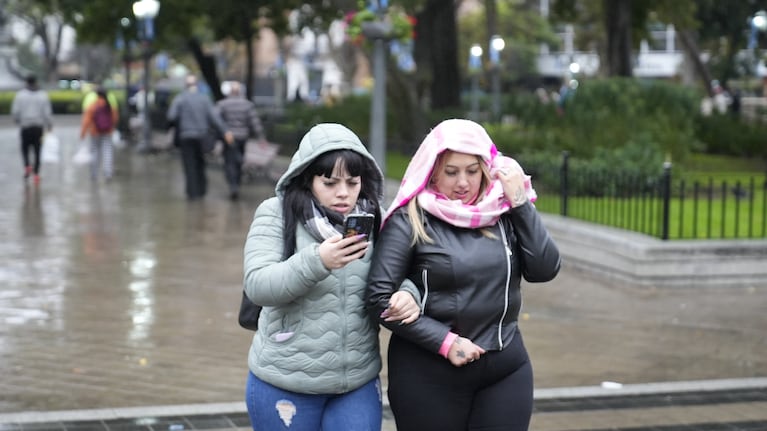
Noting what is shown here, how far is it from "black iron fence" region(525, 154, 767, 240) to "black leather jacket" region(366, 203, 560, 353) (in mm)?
7567

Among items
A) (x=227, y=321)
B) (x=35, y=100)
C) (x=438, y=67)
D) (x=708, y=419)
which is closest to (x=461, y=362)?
(x=708, y=419)

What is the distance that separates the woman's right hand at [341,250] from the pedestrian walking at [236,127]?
14860mm

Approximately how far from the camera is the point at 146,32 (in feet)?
93.1

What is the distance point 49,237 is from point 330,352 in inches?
424

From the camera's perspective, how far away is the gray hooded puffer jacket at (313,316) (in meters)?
4.13

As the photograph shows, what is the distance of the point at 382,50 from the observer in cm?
1445

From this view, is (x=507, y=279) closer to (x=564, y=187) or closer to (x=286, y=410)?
(x=286, y=410)

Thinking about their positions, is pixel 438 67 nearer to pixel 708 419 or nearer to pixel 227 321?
pixel 227 321

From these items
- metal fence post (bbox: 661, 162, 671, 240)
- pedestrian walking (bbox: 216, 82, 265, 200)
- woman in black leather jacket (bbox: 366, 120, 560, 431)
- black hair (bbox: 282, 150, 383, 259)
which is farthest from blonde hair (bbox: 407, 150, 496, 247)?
pedestrian walking (bbox: 216, 82, 265, 200)

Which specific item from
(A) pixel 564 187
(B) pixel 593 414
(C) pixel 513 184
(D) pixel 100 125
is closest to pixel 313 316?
(C) pixel 513 184

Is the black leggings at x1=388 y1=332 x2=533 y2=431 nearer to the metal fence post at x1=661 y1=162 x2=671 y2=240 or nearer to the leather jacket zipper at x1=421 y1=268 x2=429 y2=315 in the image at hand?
the leather jacket zipper at x1=421 y1=268 x2=429 y2=315

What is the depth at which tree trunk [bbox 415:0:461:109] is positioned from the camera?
89.6ft

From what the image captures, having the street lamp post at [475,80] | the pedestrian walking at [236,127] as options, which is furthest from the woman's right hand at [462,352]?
the street lamp post at [475,80]

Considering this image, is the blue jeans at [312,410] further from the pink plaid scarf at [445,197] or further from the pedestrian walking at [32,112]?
the pedestrian walking at [32,112]
